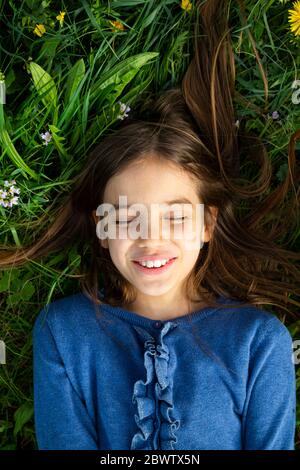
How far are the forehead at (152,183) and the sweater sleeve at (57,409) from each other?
1.71ft

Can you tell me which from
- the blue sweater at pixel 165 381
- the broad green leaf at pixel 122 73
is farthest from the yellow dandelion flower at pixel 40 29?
the blue sweater at pixel 165 381

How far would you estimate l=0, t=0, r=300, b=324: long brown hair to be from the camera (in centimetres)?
179

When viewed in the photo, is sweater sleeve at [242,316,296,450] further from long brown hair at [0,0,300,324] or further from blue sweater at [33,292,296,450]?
long brown hair at [0,0,300,324]

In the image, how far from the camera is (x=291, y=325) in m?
1.99

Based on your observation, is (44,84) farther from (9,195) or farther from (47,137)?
(9,195)

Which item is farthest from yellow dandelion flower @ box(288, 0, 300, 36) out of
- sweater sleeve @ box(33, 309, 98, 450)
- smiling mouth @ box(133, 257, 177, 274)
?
sweater sleeve @ box(33, 309, 98, 450)

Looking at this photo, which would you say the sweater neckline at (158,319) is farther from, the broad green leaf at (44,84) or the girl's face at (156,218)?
the broad green leaf at (44,84)

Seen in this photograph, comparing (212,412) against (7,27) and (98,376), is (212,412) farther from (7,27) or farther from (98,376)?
(7,27)

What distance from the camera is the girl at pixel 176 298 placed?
5.66 feet

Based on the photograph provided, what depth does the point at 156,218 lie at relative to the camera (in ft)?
5.46

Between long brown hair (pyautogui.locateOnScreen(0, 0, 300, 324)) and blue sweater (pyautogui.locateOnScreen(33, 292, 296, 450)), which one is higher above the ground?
long brown hair (pyautogui.locateOnScreen(0, 0, 300, 324))

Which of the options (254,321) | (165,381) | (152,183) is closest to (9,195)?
(152,183)

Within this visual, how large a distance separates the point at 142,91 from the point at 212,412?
96cm

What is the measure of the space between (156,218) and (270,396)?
0.60 meters
